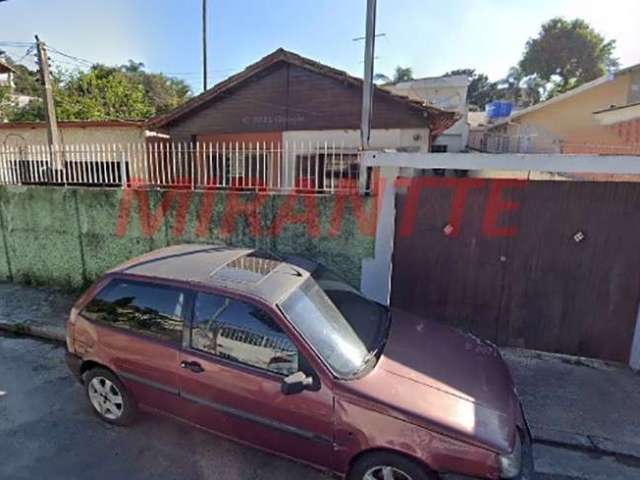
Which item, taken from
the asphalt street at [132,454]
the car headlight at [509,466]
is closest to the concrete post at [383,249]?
the asphalt street at [132,454]

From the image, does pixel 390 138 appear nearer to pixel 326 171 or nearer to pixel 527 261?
pixel 326 171

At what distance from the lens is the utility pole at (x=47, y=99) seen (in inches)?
439

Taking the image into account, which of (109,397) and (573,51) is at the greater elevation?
(573,51)

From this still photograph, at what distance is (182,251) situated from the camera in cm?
363

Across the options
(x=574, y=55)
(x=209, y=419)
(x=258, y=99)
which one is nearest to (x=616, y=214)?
(x=209, y=419)

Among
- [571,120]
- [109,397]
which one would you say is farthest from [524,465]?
[571,120]

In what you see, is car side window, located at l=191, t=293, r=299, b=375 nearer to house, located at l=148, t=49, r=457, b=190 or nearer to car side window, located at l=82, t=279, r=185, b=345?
car side window, located at l=82, t=279, r=185, b=345

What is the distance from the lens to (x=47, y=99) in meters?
11.6

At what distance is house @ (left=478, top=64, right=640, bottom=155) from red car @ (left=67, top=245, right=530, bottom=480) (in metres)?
11.9

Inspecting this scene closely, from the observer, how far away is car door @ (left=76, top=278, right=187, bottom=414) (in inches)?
113

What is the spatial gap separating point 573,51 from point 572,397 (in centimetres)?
4904

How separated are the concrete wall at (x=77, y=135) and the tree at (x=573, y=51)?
43078 mm

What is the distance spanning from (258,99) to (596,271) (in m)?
8.77

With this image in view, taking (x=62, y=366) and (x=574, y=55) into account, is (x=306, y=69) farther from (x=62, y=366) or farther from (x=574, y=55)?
(x=574, y=55)
